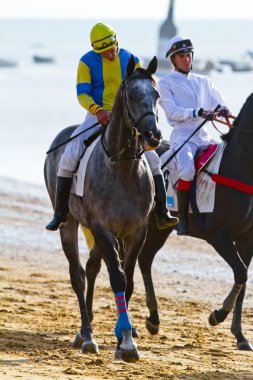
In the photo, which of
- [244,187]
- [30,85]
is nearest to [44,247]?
[244,187]

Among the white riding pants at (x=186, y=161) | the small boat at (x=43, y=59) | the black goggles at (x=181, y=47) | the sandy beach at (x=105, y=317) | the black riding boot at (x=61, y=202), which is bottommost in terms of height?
the sandy beach at (x=105, y=317)

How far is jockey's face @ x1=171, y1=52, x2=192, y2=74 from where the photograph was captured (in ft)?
39.7

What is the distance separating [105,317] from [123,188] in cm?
297

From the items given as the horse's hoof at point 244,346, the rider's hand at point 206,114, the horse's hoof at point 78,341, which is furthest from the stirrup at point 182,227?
the horse's hoof at point 78,341

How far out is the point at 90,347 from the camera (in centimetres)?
1018

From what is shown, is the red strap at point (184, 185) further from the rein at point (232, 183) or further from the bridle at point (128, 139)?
the bridle at point (128, 139)

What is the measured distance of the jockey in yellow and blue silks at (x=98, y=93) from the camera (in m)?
10.4

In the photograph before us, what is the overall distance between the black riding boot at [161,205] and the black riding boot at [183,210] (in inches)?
44.7

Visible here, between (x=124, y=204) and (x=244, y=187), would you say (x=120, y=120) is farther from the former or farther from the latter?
(x=244, y=187)

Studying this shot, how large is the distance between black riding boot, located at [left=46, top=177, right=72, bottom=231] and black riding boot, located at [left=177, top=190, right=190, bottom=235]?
4.75 ft

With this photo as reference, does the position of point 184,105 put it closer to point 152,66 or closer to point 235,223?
point 235,223

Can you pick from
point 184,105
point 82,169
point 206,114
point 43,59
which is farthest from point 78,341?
point 43,59

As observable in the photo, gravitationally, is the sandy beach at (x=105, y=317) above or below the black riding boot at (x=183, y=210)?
below

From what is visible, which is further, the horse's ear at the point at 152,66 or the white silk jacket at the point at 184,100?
the white silk jacket at the point at 184,100
